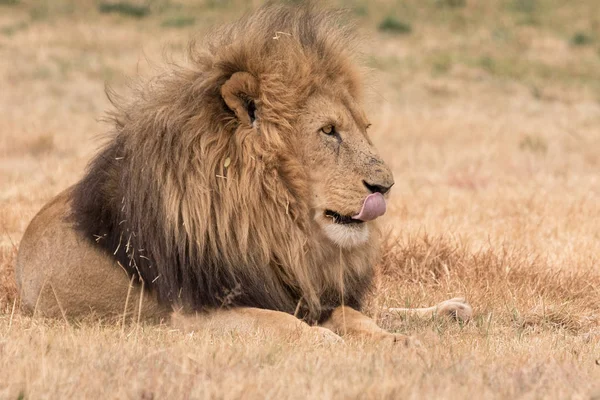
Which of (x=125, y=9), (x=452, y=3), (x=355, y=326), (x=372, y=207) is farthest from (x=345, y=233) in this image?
(x=452, y=3)

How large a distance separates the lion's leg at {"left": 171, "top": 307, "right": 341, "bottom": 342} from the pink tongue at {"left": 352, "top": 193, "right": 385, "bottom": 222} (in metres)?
0.49

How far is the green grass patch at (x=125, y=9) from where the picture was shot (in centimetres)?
2750

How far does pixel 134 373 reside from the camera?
3.23 metres

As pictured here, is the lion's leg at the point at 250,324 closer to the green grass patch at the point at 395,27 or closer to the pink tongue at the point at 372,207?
the pink tongue at the point at 372,207

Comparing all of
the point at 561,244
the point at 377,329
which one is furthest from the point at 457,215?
the point at 377,329

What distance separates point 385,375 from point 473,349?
983 millimetres

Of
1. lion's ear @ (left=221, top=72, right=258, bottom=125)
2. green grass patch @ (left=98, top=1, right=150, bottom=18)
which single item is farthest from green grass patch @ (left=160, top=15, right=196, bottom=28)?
lion's ear @ (left=221, top=72, right=258, bottom=125)

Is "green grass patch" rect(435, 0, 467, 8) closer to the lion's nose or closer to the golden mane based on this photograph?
the golden mane

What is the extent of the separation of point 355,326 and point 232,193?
75 centimetres

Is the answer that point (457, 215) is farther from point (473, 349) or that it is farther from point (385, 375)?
point (385, 375)

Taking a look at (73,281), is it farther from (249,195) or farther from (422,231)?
(422,231)

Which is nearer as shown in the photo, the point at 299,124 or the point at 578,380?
the point at 578,380

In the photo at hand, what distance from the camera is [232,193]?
4.44 m

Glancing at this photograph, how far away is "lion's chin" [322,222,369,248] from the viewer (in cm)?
444
